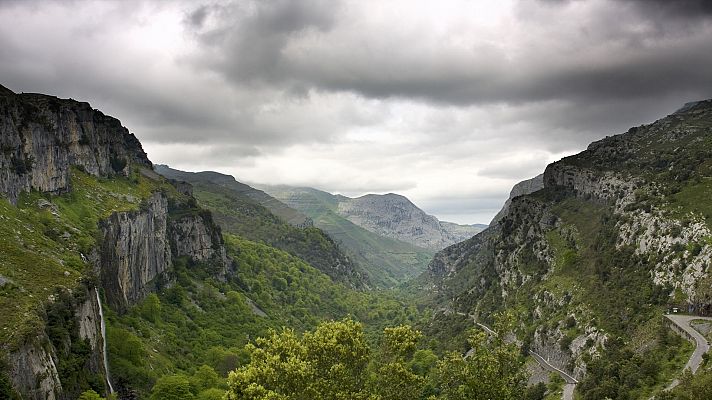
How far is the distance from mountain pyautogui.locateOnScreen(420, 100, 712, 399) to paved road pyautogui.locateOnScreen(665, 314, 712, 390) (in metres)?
1.92

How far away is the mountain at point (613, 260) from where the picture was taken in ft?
271

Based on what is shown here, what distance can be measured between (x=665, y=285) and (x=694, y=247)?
8806 mm

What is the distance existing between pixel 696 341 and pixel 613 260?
151ft

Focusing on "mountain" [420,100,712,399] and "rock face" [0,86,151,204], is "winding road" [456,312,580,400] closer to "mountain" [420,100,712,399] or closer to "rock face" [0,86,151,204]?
"mountain" [420,100,712,399]

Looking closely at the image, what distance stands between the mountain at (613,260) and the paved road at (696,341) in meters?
1.92

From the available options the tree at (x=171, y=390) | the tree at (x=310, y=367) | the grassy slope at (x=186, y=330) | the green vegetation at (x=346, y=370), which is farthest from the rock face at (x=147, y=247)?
the green vegetation at (x=346, y=370)

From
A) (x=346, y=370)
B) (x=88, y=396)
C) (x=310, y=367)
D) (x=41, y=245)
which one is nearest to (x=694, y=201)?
(x=346, y=370)

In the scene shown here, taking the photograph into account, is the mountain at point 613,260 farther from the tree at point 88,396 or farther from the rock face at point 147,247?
the rock face at point 147,247

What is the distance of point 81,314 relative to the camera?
72688 mm

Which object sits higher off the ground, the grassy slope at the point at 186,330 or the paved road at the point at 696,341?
the paved road at the point at 696,341

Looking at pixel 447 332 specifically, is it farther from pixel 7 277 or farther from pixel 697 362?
pixel 7 277

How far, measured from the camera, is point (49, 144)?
11125 centimetres

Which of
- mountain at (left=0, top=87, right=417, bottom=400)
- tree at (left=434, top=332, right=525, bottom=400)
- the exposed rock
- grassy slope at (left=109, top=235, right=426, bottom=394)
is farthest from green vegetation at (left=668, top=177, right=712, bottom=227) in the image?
the exposed rock

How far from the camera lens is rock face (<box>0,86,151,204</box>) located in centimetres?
9644
